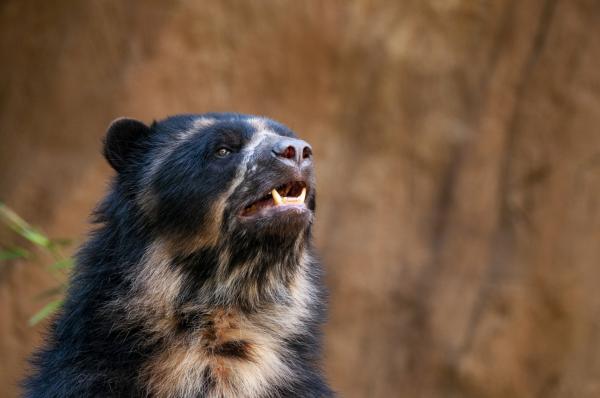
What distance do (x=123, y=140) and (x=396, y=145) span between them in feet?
14.5

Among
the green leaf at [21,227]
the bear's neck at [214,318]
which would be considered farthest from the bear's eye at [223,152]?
the green leaf at [21,227]

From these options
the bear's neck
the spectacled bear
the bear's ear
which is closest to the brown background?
the bear's ear

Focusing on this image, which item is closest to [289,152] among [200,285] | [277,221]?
[277,221]

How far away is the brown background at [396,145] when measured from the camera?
884cm

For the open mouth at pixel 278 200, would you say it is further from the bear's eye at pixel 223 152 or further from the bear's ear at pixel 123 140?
the bear's ear at pixel 123 140

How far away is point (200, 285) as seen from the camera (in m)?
4.82

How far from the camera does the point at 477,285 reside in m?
9.09

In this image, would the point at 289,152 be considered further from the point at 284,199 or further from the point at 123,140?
the point at 123,140

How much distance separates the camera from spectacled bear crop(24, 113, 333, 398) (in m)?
4.59

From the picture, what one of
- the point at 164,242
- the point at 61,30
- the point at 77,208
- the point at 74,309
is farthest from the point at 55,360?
the point at 61,30

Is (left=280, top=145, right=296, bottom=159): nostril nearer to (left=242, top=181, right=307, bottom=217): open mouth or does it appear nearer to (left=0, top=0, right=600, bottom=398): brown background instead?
(left=242, top=181, right=307, bottom=217): open mouth

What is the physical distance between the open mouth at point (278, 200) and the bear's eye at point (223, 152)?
34 cm

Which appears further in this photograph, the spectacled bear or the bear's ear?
the bear's ear

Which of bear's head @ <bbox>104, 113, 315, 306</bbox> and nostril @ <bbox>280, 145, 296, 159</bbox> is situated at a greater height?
nostril @ <bbox>280, 145, 296, 159</bbox>
